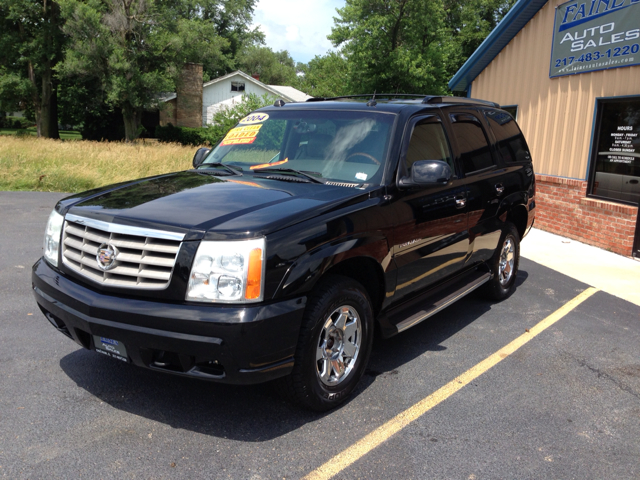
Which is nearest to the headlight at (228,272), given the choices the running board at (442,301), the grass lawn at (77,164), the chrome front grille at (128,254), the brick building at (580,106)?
the chrome front grille at (128,254)

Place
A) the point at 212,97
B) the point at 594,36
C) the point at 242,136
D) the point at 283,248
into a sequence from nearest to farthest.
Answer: the point at 283,248 → the point at 242,136 → the point at 594,36 → the point at 212,97

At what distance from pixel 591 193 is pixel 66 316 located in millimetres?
9723

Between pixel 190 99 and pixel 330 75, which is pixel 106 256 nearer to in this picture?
pixel 190 99

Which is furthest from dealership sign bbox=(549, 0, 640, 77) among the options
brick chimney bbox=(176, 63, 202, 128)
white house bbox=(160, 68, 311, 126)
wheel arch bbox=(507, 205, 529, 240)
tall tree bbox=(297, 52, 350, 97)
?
white house bbox=(160, 68, 311, 126)

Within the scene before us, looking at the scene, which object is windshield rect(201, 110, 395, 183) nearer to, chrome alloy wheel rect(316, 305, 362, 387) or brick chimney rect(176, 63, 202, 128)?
chrome alloy wheel rect(316, 305, 362, 387)

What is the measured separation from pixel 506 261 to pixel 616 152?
510cm

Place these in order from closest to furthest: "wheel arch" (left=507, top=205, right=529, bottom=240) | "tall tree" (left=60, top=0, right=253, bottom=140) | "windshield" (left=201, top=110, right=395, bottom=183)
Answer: "windshield" (left=201, top=110, right=395, bottom=183) < "wheel arch" (left=507, top=205, right=529, bottom=240) < "tall tree" (left=60, top=0, right=253, bottom=140)

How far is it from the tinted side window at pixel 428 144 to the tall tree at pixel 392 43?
34.0 metres

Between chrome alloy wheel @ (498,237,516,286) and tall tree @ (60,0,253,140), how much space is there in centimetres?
3475

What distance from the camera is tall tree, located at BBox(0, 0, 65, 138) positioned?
37625 millimetres

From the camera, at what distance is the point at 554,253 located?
9.40 m

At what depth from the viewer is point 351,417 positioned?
3.61 m

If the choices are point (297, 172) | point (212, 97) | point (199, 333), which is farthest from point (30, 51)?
point (199, 333)

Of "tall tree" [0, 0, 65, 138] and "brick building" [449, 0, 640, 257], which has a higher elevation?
"tall tree" [0, 0, 65, 138]
